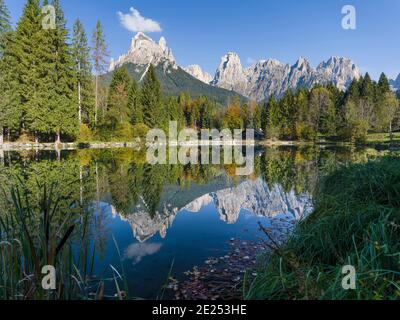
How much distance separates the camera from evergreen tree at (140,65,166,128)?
4166 cm

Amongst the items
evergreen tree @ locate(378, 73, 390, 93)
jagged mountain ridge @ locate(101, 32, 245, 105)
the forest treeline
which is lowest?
the forest treeline

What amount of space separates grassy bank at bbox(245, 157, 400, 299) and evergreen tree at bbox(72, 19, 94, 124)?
29.4 m

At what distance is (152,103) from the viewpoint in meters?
41.9

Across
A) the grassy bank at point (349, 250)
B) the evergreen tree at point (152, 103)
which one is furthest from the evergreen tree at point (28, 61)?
the grassy bank at point (349, 250)

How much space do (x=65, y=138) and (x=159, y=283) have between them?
1119 inches

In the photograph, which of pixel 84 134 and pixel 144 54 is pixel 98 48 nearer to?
pixel 84 134

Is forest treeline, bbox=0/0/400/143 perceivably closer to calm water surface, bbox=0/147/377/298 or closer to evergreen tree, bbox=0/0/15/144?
evergreen tree, bbox=0/0/15/144

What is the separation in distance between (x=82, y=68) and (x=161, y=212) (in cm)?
2782

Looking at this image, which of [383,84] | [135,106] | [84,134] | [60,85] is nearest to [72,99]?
[60,85]

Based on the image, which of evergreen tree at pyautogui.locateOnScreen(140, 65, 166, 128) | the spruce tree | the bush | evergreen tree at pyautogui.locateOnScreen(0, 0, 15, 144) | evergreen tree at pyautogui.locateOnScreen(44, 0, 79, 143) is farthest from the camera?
evergreen tree at pyautogui.locateOnScreen(140, 65, 166, 128)

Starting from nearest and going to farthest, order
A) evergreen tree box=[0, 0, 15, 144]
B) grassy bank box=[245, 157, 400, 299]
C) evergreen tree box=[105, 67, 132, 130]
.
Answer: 1. grassy bank box=[245, 157, 400, 299]
2. evergreen tree box=[0, 0, 15, 144]
3. evergreen tree box=[105, 67, 132, 130]

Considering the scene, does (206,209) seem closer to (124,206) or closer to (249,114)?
(124,206)

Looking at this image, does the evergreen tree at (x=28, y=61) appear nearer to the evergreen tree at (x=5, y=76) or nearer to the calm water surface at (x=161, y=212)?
the evergreen tree at (x=5, y=76)

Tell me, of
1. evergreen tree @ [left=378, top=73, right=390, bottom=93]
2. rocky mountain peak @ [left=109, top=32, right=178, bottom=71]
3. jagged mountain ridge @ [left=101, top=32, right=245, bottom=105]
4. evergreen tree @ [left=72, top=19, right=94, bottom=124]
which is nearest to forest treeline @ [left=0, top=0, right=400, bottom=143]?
evergreen tree @ [left=72, top=19, right=94, bottom=124]
